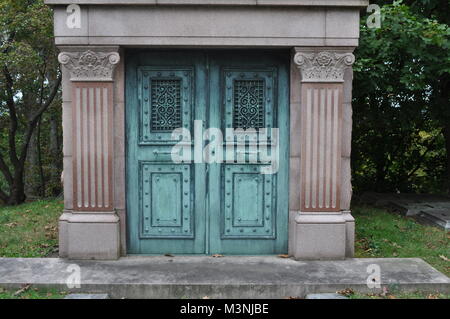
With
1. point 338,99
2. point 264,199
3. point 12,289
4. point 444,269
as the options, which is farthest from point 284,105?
point 12,289

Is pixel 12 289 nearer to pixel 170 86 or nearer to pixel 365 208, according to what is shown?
pixel 170 86

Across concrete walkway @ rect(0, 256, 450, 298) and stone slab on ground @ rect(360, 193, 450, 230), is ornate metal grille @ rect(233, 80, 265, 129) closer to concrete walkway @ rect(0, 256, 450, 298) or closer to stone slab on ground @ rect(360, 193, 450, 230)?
concrete walkway @ rect(0, 256, 450, 298)

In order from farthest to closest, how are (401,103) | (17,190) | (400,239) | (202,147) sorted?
(17,190) < (401,103) < (400,239) < (202,147)

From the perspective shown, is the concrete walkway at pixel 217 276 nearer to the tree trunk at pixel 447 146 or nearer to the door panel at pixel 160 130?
the door panel at pixel 160 130

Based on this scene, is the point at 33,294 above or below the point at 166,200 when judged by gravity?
below

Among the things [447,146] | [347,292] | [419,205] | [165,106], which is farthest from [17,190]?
[447,146]

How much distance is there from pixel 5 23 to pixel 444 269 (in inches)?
452

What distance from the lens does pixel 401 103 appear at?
10.6 m

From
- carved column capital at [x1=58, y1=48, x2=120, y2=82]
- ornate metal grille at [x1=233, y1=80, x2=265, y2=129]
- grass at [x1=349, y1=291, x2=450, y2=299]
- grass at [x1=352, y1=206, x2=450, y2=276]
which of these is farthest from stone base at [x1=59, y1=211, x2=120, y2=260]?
grass at [x1=352, y1=206, x2=450, y2=276]

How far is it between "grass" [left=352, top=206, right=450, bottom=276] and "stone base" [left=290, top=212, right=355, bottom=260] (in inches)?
27.1

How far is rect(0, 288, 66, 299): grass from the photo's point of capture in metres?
5.00

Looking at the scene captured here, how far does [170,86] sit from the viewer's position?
6211 mm

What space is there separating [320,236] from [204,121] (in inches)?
82.3

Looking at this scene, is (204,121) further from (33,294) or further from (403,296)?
(403,296)
